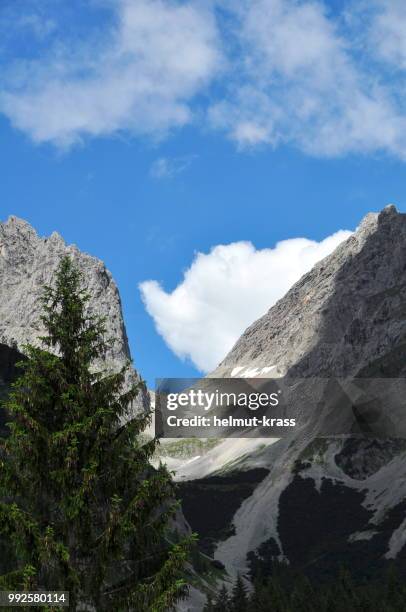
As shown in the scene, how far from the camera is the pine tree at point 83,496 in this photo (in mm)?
15797

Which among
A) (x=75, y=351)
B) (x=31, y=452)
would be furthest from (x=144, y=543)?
(x=75, y=351)

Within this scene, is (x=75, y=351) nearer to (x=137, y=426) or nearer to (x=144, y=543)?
(x=137, y=426)

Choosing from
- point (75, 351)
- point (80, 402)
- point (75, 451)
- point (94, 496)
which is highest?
point (75, 351)

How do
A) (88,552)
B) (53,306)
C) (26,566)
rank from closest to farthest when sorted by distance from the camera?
1. (26,566)
2. (88,552)
3. (53,306)

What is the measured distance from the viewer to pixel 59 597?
1540 centimetres

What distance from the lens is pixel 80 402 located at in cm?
1745

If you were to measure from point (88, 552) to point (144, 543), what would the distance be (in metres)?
1.41

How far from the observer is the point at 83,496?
53.6 feet

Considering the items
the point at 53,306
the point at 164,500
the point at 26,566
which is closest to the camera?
the point at 26,566

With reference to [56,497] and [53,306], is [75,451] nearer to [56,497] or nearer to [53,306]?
[56,497]

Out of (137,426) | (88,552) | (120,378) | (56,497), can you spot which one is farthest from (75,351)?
(88,552)

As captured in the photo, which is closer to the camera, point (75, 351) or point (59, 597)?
point (59, 597)

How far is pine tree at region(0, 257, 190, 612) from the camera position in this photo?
15.8 metres

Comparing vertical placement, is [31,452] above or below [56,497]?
above
